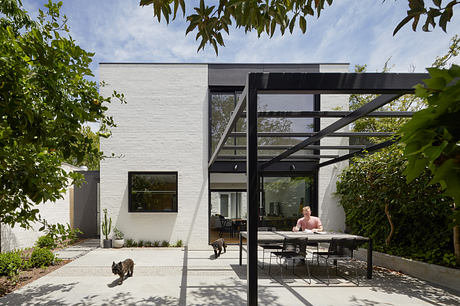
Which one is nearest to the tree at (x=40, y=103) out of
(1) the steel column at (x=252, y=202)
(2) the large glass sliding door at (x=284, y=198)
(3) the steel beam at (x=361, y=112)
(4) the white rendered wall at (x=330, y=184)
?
(1) the steel column at (x=252, y=202)

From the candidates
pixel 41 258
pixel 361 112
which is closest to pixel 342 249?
pixel 361 112

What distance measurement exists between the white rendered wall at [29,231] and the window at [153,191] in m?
2.08

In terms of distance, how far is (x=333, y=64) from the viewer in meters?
11.0

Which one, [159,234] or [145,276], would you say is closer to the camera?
[145,276]

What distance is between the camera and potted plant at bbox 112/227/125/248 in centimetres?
1010

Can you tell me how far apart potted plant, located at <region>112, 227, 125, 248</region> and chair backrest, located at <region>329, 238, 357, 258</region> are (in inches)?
267

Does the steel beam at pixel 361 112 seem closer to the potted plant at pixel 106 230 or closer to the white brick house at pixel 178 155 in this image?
the white brick house at pixel 178 155

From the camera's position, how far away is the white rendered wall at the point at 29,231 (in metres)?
7.92

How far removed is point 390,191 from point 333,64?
5937mm

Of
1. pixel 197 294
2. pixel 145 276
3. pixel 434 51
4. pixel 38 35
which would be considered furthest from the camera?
pixel 434 51

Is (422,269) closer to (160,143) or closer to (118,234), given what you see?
(160,143)

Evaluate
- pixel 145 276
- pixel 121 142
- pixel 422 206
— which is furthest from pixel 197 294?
pixel 121 142

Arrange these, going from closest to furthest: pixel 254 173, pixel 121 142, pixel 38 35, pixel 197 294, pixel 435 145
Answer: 1. pixel 435 145
2. pixel 38 35
3. pixel 254 173
4. pixel 197 294
5. pixel 121 142

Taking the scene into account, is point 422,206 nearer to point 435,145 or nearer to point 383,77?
point 383,77
